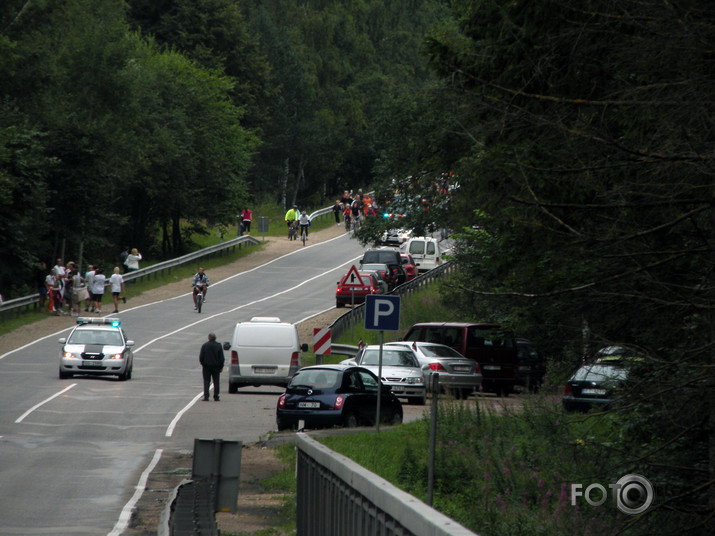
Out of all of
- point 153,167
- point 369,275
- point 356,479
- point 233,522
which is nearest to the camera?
point 356,479

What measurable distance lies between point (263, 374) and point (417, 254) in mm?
31581

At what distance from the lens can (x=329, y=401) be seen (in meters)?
22.2

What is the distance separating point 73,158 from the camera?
5169cm

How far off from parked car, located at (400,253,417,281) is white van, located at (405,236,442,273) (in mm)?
3052

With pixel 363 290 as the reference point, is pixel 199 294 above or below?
below

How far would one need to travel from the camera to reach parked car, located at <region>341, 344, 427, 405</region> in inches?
1152

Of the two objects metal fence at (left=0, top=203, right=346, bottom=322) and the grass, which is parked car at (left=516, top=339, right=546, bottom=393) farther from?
metal fence at (left=0, top=203, right=346, bottom=322)

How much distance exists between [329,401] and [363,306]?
20905 millimetres

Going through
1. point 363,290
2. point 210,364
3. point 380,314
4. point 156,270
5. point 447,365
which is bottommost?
point 210,364

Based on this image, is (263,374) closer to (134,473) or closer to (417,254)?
(134,473)

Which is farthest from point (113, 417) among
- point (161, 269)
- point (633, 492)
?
point (161, 269)

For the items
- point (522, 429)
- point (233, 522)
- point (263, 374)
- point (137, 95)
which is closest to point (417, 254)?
point (137, 95)

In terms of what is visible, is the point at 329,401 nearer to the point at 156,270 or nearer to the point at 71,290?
the point at 71,290

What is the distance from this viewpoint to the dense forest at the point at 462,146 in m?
9.48
